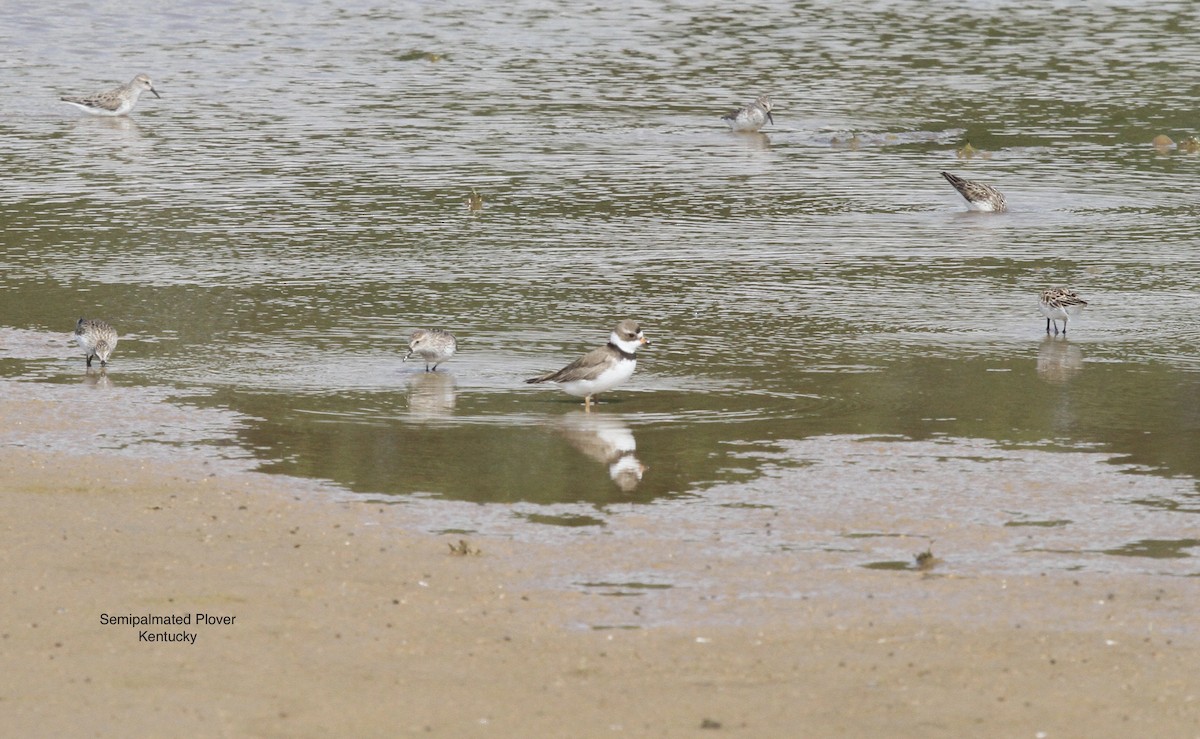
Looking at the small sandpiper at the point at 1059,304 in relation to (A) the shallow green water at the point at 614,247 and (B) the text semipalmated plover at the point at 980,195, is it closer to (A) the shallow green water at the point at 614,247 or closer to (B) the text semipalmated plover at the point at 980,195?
(A) the shallow green water at the point at 614,247

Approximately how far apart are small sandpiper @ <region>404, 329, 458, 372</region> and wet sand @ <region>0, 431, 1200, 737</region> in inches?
158

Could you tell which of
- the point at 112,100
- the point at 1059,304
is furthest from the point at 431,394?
the point at 112,100

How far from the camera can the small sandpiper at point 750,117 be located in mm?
29438

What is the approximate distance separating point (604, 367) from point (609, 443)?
0.95m

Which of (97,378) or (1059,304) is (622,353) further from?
(1059,304)

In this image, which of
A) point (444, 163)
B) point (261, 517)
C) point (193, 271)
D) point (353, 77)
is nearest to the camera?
A: point (261, 517)

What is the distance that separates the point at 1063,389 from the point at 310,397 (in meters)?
6.07

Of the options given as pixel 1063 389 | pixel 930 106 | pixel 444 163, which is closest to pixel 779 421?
pixel 1063 389

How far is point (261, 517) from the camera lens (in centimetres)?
1166

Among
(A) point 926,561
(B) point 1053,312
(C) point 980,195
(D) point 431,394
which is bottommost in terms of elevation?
(A) point 926,561

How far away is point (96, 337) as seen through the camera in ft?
50.8

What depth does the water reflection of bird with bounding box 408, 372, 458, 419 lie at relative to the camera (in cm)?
1449

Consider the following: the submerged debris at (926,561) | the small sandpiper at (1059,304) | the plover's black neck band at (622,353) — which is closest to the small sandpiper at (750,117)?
the small sandpiper at (1059,304)

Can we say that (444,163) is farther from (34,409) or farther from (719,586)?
(719,586)
